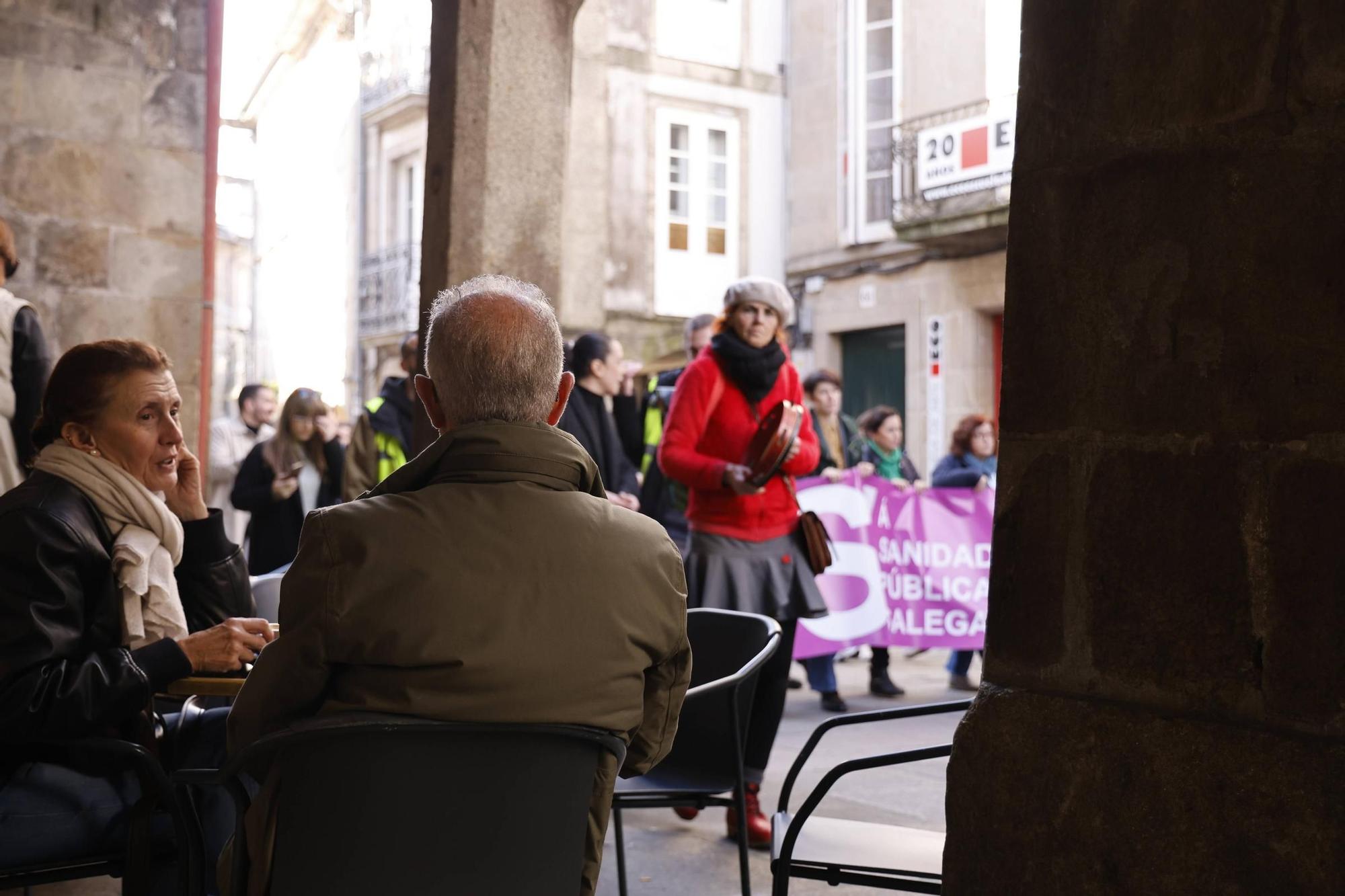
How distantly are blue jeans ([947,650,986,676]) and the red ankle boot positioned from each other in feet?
11.9

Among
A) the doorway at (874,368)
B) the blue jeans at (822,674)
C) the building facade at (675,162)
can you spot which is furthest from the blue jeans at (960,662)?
the building facade at (675,162)

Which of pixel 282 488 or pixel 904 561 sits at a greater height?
pixel 282 488

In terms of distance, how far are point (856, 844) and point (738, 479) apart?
195 centimetres

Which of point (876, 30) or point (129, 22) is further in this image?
point (876, 30)

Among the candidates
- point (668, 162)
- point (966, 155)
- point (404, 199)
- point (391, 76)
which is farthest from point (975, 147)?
point (391, 76)

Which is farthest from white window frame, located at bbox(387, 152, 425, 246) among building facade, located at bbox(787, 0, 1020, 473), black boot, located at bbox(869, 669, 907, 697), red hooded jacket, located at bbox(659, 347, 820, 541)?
red hooded jacket, located at bbox(659, 347, 820, 541)

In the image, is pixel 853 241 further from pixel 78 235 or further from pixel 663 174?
pixel 78 235

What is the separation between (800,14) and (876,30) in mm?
1934

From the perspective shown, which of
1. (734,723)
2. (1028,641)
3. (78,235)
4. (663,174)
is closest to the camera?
(1028,641)

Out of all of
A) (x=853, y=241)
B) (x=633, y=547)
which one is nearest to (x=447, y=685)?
(x=633, y=547)

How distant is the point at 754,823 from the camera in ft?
14.9

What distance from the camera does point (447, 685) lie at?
6.38 feet

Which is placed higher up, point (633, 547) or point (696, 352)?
point (696, 352)

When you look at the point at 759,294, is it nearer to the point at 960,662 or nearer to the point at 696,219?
the point at 960,662
